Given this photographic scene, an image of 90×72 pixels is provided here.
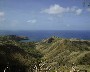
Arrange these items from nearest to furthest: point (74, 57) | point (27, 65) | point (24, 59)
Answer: point (27, 65) < point (24, 59) < point (74, 57)

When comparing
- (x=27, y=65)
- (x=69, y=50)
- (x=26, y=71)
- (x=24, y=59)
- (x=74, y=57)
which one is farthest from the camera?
(x=69, y=50)

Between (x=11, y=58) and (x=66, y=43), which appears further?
(x=66, y=43)

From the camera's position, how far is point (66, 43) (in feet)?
254

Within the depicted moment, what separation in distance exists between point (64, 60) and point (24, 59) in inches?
403

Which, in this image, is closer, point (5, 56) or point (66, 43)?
point (5, 56)

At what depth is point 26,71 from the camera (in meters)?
49.6

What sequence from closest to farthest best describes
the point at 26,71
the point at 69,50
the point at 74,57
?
the point at 26,71
the point at 74,57
the point at 69,50

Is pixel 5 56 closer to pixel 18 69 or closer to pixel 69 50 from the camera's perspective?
pixel 18 69

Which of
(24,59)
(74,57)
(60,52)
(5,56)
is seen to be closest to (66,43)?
(60,52)

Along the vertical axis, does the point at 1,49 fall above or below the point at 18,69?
above

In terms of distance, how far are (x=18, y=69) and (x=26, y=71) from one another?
6.25 feet

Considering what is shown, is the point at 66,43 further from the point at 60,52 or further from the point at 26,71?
the point at 26,71

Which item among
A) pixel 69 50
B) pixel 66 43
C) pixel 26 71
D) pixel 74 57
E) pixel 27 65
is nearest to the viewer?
pixel 26 71

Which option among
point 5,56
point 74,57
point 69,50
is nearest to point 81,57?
point 74,57
